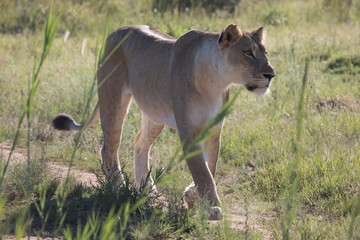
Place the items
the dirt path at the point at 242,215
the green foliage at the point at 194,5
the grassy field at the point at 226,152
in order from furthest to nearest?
the green foliage at the point at 194,5, the dirt path at the point at 242,215, the grassy field at the point at 226,152

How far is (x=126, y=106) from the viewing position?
454cm

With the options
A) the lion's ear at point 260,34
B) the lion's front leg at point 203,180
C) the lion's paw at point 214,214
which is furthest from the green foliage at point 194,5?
the lion's paw at point 214,214

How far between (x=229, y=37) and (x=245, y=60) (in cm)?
17

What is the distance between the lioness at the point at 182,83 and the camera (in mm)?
3504

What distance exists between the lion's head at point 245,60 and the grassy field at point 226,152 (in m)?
→ 0.48

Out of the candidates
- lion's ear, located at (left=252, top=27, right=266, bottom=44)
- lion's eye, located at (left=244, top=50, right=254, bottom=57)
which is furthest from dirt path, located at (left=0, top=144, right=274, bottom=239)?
lion's ear, located at (left=252, top=27, right=266, bottom=44)

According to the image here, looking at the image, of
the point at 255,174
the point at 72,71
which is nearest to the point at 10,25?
the point at 72,71

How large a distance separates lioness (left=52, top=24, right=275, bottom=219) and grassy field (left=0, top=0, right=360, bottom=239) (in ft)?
0.71

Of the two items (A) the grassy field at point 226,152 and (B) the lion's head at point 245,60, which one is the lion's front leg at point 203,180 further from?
(B) the lion's head at point 245,60

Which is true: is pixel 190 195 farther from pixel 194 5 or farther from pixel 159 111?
pixel 194 5

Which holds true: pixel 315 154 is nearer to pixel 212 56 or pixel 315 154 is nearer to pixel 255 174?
pixel 255 174

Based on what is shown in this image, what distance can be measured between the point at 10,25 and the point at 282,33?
→ 444 centimetres

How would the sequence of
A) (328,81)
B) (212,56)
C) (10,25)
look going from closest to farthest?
(212,56)
(328,81)
(10,25)

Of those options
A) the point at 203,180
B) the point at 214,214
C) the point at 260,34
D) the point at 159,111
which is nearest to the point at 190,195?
the point at 203,180
